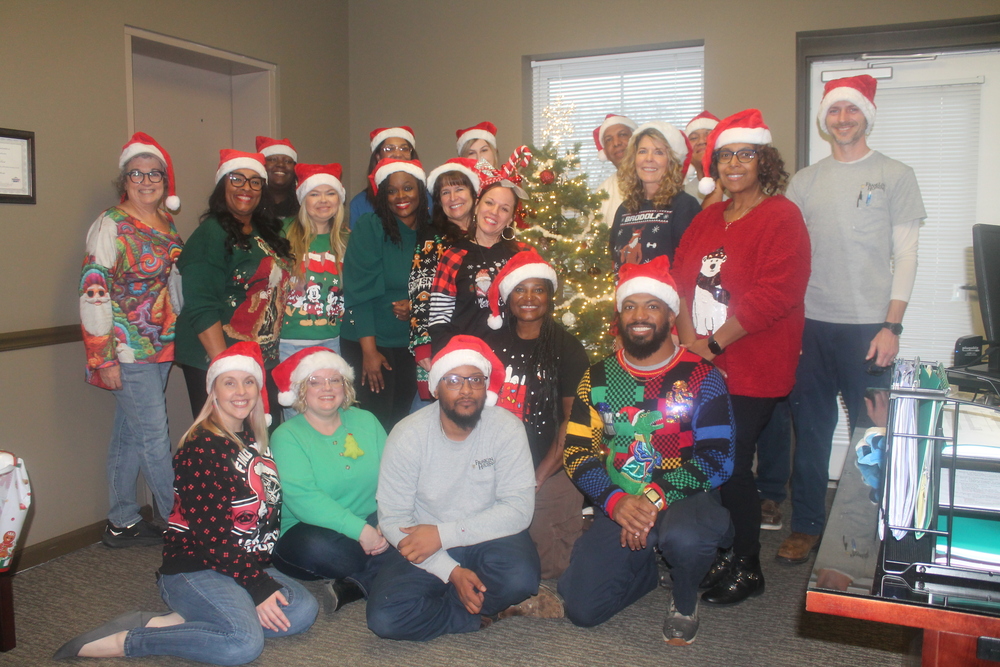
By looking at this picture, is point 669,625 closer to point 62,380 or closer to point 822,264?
point 822,264

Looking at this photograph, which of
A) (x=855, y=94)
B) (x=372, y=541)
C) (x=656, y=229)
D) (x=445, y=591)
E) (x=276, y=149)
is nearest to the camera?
(x=445, y=591)

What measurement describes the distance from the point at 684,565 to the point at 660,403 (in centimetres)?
54

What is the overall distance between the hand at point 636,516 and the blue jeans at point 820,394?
3.19ft

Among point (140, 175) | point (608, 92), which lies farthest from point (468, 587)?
point (608, 92)

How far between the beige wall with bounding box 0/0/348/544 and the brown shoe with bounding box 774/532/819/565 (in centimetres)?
306

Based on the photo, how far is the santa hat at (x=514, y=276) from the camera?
2.83m

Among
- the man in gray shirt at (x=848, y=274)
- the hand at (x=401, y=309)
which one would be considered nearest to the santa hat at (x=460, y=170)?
the hand at (x=401, y=309)

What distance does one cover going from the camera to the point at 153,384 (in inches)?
127

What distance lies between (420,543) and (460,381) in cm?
56

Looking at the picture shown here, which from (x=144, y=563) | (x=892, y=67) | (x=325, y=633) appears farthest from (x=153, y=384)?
(x=892, y=67)

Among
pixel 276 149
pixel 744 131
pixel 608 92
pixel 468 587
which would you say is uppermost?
pixel 608 92

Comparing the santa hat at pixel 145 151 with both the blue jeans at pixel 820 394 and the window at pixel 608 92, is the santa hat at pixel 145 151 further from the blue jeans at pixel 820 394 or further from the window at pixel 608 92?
the blue jeans at pixel 820 394

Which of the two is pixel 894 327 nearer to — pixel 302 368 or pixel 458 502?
pixel 458 502

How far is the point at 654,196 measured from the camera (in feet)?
10.4
